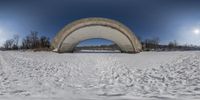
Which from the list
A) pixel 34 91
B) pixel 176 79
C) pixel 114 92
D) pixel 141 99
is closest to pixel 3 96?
pixel 34 91

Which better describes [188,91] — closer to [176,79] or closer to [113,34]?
[176,79]

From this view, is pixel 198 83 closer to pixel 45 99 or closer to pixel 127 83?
pixel 127 83

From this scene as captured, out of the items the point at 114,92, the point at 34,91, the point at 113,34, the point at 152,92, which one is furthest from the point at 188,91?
the point at 113,34

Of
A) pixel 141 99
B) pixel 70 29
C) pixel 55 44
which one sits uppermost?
pixel 70 29

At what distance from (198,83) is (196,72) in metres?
1.88

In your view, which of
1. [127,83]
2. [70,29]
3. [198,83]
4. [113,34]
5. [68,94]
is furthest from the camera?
[113,34]

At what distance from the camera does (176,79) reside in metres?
7.27

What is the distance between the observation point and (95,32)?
35469 mm

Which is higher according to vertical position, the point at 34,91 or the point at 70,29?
the point at 70,29

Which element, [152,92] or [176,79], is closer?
[152,92]

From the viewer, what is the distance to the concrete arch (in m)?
31.0

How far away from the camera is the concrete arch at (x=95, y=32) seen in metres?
31.0

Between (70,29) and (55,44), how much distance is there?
9.90 ft

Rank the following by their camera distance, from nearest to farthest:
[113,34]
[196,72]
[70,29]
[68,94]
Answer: [68,94], [196,72], [70,29], [113,34]
